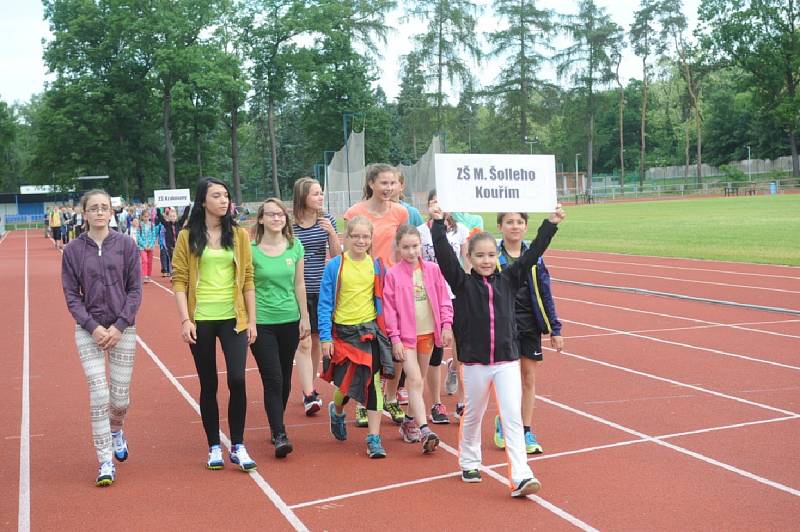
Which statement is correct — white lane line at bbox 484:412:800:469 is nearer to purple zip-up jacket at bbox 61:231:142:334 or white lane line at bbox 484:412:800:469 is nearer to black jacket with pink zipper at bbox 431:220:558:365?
black jacket with pink zipper at bbox 431:220:558:365

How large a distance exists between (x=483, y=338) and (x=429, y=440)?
99 cm

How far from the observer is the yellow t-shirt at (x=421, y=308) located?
6148mm

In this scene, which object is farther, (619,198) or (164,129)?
(619,198)

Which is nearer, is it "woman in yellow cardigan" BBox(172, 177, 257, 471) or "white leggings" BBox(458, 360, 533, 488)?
"white leggings" BBox(458, 360, 533, 488)

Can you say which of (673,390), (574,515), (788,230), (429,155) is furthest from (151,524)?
(429,155)

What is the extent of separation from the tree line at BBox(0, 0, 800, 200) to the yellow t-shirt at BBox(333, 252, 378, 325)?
4682cm

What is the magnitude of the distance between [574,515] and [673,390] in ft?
10.6

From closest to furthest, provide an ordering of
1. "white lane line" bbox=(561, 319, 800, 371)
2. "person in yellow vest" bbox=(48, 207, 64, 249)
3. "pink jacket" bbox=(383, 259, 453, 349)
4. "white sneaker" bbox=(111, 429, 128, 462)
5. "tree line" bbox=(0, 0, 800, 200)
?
"white sneaker" bbox=(111, 429, 128, 462) → "pink jacket" bbox=(383, 259, 453, 349) → "white lane line" bbox=(561, 319, 800, 371) → "person in yellow vest" bbox=(48, 207, 64, 249) → "tree line" bbox=(0, 0, 800, 200)

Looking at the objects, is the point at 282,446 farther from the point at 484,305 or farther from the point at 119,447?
the point at 484,305

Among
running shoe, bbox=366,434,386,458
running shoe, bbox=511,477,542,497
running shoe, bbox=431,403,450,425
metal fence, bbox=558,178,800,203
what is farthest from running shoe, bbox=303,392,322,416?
metal fence, bbox=558,178,800,203

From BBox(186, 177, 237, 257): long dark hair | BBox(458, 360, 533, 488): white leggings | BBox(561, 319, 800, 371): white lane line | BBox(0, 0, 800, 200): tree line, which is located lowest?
BBox(561, 319, 800, 371): white lane line

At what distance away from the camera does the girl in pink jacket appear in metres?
5.95

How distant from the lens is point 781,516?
4.56 m

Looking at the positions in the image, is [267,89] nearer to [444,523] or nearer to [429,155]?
[429,155]
